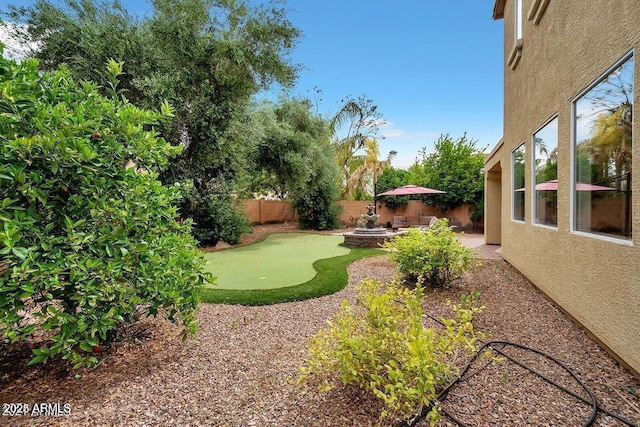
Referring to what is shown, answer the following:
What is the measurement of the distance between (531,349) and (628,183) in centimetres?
191

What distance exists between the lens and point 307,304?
196 inches

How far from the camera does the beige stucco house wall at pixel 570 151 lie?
9.48 ft

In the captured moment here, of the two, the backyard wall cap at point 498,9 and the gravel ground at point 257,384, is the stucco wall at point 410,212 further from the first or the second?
the gravel ground at point 257,384

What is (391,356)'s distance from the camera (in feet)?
7.79

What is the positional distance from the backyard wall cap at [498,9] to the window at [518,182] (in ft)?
15.1

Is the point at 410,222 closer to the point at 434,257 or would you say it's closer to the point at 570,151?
the point at 434,257

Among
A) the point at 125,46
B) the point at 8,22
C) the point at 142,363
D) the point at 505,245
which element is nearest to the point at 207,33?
the point at 125,46

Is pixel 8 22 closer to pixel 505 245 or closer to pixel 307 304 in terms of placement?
pixel 307 304

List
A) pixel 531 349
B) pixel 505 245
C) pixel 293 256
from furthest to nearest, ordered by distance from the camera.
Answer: pixel 293 256 < pixel 505 245 < pixel 531 349

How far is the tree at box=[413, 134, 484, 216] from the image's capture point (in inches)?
642

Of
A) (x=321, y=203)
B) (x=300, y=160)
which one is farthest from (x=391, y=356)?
(x=321, y=203)

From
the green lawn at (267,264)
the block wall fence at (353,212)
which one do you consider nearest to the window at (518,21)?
the green lawn at (267,264)

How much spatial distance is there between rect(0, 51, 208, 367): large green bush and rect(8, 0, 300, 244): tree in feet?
22.0

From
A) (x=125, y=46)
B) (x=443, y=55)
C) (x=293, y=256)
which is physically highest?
(x=443, y=55)
